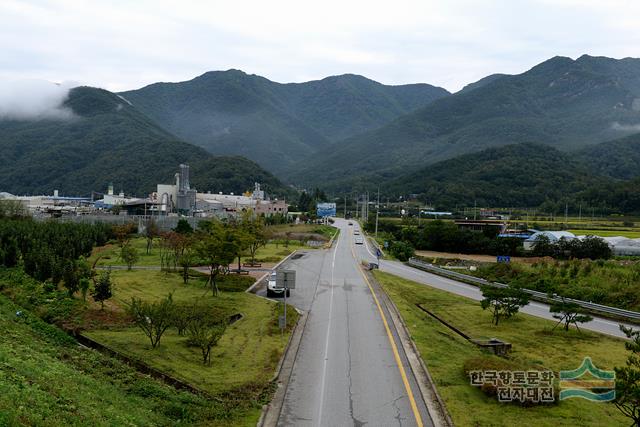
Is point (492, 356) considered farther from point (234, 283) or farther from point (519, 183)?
point (519, 183)

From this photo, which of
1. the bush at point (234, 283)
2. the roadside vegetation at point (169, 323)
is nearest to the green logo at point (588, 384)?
the roadside vegetation at point (169, 323)

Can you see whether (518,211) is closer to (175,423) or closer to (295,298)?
(295,298)

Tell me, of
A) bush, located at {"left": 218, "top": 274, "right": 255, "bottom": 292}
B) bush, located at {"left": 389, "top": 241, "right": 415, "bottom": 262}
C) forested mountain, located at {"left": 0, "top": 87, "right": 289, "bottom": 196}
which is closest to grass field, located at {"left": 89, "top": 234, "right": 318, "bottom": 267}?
bush, located at {"left": 389, "top": 241, "right": 415, "bottom": 262}

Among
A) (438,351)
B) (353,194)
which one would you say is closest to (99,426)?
(438,351)

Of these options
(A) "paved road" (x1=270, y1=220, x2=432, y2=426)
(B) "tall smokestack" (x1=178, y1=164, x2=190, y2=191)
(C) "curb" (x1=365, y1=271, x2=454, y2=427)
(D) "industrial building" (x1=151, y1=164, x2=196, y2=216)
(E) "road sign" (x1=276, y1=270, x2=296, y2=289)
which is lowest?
(A) "paved road" (x1=270, y1=220, x2=432, y2=426)

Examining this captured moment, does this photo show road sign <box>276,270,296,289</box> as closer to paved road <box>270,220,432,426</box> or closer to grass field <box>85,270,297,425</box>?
grass field <box>85,270,297,425</box>

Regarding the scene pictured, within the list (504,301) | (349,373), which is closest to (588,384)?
(349,373)

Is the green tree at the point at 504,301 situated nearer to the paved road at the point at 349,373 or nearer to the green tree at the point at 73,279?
the paved road at the point at 349,373
